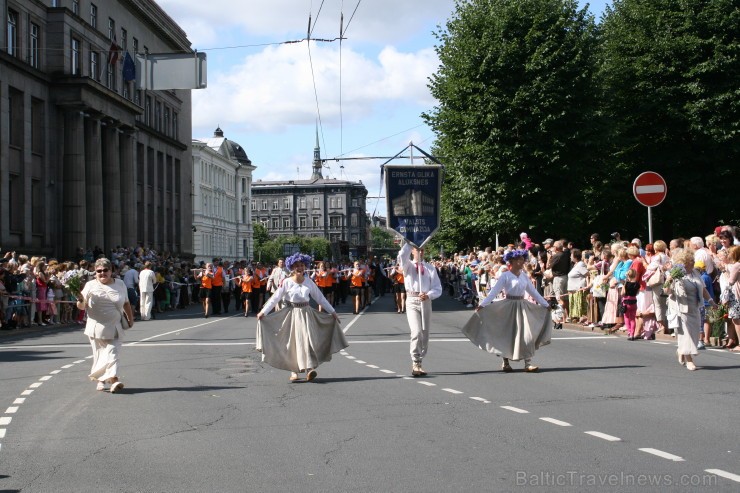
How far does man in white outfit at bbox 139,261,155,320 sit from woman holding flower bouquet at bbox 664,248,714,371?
67.2ft

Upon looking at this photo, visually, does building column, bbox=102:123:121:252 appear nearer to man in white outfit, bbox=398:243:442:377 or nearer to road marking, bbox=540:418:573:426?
man in white outfit, bbox=398:243:442:377

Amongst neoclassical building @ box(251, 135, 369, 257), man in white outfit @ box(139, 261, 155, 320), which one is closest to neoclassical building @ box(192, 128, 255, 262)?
neoclassical building @ box(251, 135, 369, 257)

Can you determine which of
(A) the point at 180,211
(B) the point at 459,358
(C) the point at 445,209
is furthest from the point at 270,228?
(B) the point at 459,358

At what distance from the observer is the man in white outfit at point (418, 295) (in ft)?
44.5

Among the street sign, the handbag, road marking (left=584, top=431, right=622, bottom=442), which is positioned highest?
the street sign

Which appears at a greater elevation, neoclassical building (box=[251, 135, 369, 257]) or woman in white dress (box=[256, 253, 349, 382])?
neoclassical building (box=[251, 135, 369, 257])

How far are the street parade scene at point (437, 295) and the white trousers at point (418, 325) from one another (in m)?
0.03

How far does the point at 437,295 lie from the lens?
45.3ft

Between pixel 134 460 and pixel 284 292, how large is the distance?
592 cm

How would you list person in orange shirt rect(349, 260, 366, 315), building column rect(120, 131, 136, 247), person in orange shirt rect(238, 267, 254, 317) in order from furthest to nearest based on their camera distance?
1. building column rect(120, 131, 136, 247)
2. person in orange shirt rect(349, 260, 366, 315)
3. person in orange shirt rect(238, 267, 254, 317)

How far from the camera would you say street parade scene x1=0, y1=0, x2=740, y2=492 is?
8031 millimetres

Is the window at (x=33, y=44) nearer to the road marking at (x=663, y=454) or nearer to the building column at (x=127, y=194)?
the building column at (x=127, y=194)

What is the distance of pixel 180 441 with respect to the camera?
8.69 m

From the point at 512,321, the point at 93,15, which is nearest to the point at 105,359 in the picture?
the point at 512,321
